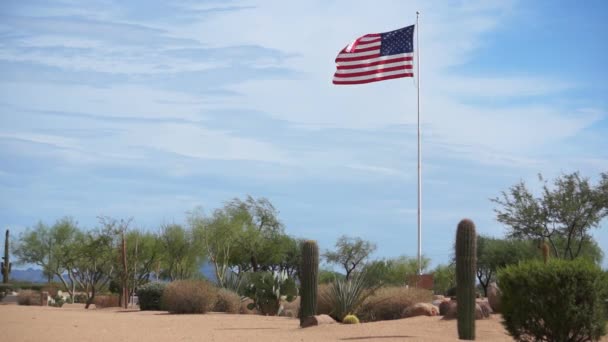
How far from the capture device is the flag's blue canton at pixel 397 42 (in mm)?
33469

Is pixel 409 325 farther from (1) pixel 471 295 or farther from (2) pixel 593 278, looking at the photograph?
(2) pixel 593 278

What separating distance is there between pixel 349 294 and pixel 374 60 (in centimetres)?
1132

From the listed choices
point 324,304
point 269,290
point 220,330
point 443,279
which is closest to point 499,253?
point 443,279

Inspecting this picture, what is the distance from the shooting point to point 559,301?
52.5 feet

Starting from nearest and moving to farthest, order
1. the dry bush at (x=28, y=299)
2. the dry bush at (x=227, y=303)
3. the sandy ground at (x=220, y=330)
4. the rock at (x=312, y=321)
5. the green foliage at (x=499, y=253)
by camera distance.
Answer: the sandy ground at (x=220, y=330) → the rock at (x=312, y=321) → the dry bush at (x=227, y=303) → the dry bush at (x=28, y=299) → the green foliage at (x=499, y=253)

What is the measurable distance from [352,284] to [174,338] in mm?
8451

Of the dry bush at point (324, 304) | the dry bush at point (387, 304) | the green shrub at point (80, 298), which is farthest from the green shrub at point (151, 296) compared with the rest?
the green shrub at point (80, 298)

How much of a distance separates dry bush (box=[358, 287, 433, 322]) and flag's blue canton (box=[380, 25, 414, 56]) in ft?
34.8

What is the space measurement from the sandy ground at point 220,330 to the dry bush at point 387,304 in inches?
104

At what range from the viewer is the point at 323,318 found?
75.2ft

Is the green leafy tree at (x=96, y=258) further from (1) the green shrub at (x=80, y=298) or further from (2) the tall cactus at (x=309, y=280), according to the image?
(2) the tall cactus at (x=309, y=280)

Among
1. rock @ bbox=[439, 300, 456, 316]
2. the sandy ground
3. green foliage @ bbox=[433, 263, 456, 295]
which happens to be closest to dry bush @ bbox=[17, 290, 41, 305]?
the sandy ground

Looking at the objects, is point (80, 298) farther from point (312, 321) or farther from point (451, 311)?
point (451, 311)

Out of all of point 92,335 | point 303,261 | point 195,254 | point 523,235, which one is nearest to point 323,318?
point 303,261
